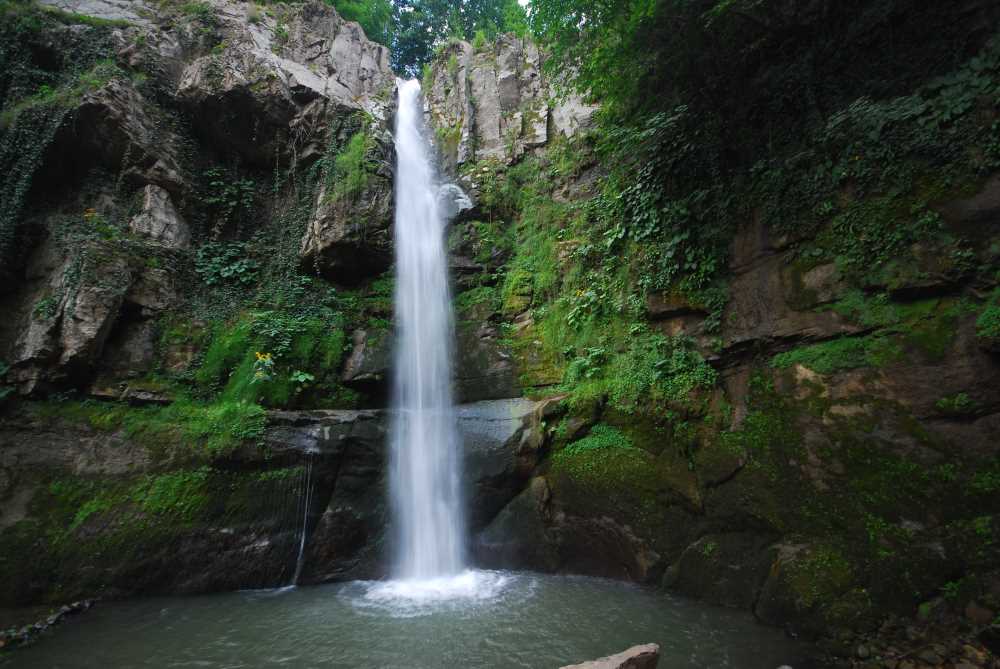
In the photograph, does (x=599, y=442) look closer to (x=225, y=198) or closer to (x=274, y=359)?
A: (x=274, y=359)

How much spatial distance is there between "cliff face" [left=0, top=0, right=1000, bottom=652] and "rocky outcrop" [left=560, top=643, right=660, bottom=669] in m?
2.22

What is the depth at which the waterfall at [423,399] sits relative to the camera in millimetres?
6652

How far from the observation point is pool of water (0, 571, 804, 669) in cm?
382

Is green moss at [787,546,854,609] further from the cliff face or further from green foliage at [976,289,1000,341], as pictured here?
green foliage at [976,289,1000,341]

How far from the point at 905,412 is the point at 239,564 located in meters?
8.23

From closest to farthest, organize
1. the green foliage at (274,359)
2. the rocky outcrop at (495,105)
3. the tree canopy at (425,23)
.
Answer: the green foliage at (274,359)
the rocky outcrop at (495,105)
the tree canopy at (425,23)

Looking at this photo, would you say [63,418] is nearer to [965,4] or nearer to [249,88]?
[249,88]

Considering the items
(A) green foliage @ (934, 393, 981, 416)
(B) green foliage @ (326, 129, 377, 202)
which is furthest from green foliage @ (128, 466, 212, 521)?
(A) green foliage @ (934, 393, 981, 416)

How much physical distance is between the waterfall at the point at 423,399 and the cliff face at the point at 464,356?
1.35 ft

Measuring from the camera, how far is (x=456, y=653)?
3930 mm

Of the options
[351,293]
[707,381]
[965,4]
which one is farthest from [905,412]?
[351,293]

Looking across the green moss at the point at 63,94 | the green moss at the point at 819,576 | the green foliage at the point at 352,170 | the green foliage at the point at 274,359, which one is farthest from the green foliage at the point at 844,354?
the green moss at the point at 63,94

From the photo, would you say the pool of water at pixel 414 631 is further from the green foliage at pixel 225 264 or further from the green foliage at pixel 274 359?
the green foliage at pixel 225 264

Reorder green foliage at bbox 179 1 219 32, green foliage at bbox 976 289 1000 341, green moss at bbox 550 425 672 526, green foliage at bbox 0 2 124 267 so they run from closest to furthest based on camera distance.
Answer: green foliage at bbox 976 289 1000 341 < green moss at bbox 550 425 672 526 < green foliage at bbox 0 2 124 267 < green foliage at bbox 179 1 219 32
